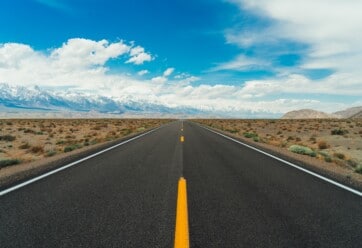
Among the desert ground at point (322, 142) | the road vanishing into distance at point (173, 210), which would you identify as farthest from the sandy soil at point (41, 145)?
the desert ground at point (322, 142)

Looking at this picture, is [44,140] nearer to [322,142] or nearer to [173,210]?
[322,142]

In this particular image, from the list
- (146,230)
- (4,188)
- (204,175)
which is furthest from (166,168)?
(146,230)

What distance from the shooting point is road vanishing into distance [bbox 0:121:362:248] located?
371 centimetres

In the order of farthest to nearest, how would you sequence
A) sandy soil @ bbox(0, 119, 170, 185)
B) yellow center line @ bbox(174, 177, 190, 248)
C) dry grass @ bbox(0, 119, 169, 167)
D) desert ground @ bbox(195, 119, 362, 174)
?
dry grass @ bbox(0, 119, 169, 167) < desert ground @ bbox(195, 119, 362, 174) < sandy soil @ bbox(0, 119, 170, 185) < yellow center line @ bbox(174, 177, 190, 248)

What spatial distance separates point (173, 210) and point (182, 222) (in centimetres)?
55

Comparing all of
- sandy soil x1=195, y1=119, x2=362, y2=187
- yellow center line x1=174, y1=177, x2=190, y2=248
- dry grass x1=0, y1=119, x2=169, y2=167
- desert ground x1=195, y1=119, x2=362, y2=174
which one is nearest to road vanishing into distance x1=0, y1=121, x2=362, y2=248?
yellow center line x1=174, y1=177, x2=190, y2=248

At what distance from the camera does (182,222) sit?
424cm

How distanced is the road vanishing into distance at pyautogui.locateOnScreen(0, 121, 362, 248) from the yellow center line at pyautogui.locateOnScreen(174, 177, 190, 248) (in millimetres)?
69

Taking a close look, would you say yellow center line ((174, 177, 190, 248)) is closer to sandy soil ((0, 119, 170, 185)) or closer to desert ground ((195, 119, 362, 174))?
sandy soil ((0, 119, 170, 185))

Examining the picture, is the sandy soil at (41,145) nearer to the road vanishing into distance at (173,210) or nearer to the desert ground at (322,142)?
the road vanishing into distance at (173,210)

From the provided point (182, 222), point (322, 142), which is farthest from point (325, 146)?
point (182, 222)

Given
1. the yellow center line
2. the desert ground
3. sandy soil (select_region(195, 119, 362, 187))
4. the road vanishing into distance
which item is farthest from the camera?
the desert ground

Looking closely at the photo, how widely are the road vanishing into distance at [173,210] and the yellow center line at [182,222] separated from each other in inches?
2.7

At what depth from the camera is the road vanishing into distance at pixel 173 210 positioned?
3715 mm
